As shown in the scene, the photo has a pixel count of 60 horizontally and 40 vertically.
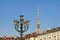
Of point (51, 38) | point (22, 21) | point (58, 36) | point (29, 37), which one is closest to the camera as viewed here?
point (22, 21)

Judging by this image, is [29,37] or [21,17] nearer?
[21,17]

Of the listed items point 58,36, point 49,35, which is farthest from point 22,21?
point 49,35

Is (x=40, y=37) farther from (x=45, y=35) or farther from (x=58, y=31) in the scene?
(x=58, y=31)

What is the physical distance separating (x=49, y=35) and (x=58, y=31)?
5.75 metres

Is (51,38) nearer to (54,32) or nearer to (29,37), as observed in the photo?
(54,32)

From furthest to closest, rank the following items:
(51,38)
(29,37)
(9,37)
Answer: (9,37) < (29,37) < (51,38)

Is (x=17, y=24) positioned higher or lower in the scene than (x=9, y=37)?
higher

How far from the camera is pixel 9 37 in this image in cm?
11888

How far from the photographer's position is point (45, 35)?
255 feet

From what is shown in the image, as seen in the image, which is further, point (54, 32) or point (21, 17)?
point (54, 32)

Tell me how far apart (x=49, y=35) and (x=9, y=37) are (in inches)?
1825

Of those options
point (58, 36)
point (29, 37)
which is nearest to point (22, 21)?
point (58, 36)

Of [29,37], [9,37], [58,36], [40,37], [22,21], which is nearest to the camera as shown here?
[22,21]

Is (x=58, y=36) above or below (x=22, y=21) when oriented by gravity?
below
